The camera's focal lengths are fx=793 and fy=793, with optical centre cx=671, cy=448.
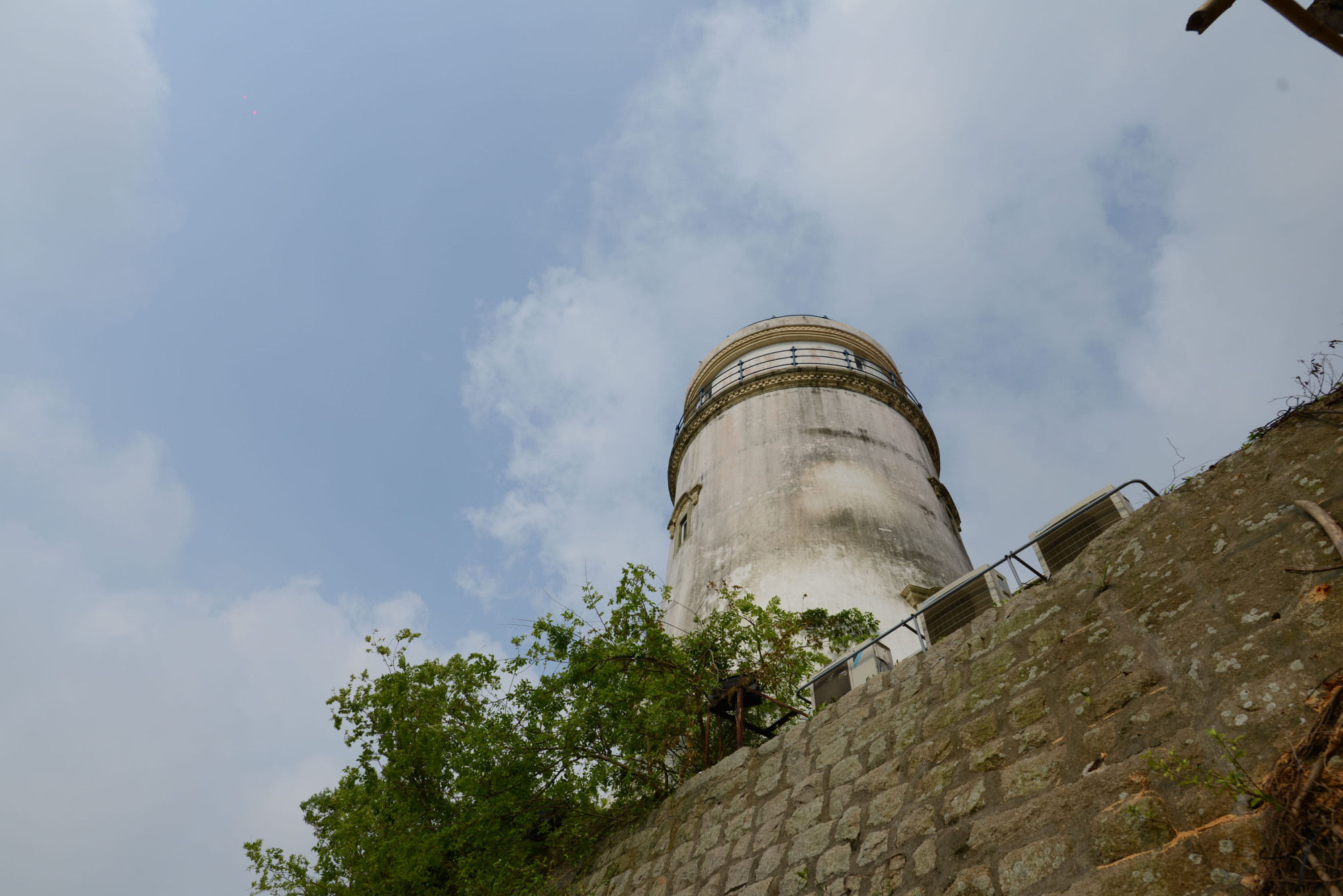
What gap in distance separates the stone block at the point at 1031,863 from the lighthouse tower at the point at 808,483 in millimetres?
7967

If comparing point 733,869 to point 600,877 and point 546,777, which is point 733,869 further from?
point 546,777

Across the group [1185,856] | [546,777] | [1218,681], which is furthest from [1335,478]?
[546,777]

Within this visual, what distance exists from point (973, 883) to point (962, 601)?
15.2ft

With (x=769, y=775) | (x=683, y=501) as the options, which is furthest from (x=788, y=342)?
(x=769, y=775)

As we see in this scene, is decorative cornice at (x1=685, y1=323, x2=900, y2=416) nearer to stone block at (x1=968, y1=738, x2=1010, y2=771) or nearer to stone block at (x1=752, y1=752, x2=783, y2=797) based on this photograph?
stone block at (x1=752, y1=752, x2=783, y2=797)

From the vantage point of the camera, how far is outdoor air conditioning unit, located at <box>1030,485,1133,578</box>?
696 cm

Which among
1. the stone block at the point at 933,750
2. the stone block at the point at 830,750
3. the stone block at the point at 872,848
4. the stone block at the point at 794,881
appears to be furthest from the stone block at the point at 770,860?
the stone block at the point at 933,750

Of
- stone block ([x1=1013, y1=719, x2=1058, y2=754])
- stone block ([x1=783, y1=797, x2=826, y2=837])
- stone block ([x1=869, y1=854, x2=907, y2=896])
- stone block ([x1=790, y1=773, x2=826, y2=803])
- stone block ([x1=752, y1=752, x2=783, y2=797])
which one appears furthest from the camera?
stone block ([x1=752, y1=752, x2=783, y2=797])

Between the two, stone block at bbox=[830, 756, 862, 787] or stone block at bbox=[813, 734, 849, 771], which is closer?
stone block at bbox=[830, 756, 862, 787]

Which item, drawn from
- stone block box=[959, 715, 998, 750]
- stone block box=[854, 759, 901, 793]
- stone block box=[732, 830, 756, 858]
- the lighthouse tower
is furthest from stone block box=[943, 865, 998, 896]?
the lighthouse tower

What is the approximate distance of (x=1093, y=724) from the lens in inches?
171

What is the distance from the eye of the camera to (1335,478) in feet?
13.5

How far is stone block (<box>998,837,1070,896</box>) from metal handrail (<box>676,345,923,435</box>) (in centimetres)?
1431

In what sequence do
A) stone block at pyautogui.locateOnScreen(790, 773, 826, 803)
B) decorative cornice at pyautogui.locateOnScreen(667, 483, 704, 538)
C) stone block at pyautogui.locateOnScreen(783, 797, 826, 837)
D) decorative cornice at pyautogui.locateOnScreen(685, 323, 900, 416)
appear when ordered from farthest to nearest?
1. decorative cornice at pyautogui.locateOnScreen(685, 323, 900, 416)
2. decorative cornice at pyautogui.locateOnScreen(667, 483, 704, 538)
3. stone block at pyautogui.locateOnScreen(790, 773, 826, 803)
4. stone block at pyautogui.locateOnScreen(783, 797, 826, 837)
